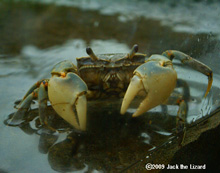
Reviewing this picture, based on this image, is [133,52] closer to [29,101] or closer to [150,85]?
[150,85]

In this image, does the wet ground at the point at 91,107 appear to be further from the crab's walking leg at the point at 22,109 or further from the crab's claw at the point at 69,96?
the crab's claw at the point at 69,96

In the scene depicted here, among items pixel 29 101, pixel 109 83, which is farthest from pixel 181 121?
pixel 29 101

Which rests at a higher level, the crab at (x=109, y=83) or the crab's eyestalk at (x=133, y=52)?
the crab's eyestalk at (x=133, y=52)

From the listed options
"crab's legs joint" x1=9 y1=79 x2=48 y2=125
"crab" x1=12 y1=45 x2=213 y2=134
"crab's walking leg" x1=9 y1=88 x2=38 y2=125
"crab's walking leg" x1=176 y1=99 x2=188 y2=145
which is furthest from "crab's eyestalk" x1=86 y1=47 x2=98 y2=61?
"crab's walking leg" x1=176 y1=99 x2=188 y2=145

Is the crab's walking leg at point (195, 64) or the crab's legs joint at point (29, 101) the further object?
the crab's walking leg at point (195, 64)

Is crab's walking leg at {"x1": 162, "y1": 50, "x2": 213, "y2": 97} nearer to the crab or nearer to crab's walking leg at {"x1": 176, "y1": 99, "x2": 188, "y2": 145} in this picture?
the crab

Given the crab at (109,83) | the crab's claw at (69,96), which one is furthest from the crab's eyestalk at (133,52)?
the crab's claw at (69,96)
